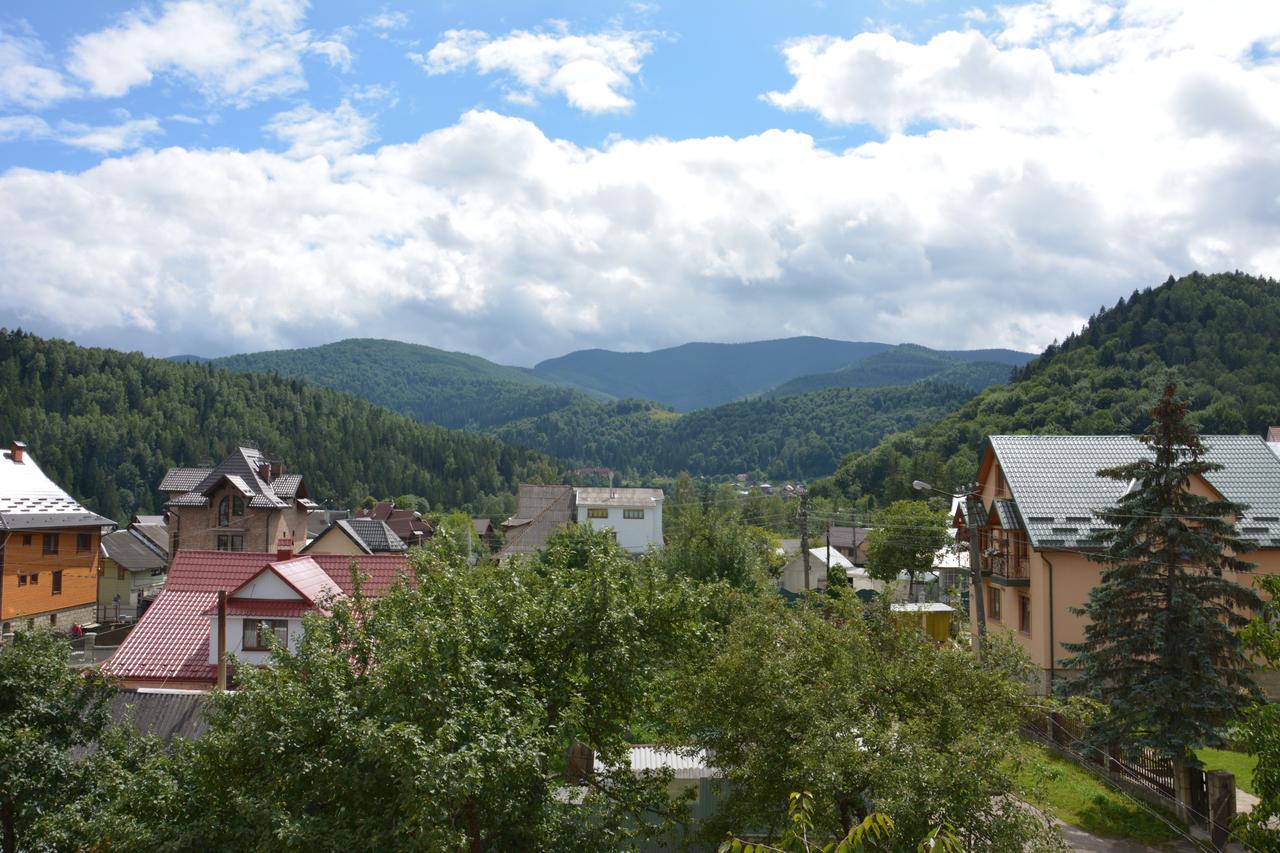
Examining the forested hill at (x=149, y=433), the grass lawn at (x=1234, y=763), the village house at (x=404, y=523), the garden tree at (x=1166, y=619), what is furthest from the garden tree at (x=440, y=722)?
the forested hill at (x=149, y=433)

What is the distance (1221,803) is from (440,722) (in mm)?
16746

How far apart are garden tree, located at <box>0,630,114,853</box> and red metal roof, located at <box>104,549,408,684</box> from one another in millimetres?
9802

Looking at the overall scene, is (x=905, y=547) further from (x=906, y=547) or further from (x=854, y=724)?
(x=854, y=724)

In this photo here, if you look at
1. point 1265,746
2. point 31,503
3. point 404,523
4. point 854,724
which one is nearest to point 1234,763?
point 1265,746

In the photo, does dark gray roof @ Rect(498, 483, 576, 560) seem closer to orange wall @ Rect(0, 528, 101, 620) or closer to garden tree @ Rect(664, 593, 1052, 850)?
orange wall @ Rect(0, 528, 101, 620)

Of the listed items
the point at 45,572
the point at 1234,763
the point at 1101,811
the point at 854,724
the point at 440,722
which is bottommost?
the point at 1101,811

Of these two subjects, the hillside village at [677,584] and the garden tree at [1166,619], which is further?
the garden tree at [1166,619]

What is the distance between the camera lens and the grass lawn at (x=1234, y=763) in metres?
23.2

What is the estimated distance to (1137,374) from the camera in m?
116

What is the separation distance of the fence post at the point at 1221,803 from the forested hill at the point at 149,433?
14861 cm

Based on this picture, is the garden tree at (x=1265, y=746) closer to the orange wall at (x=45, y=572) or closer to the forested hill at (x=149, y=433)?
the orange wall at (x=45, y=572)

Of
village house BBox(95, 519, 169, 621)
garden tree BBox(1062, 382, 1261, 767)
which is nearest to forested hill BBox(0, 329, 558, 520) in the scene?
village house BBox(95, 519, 169, 621)

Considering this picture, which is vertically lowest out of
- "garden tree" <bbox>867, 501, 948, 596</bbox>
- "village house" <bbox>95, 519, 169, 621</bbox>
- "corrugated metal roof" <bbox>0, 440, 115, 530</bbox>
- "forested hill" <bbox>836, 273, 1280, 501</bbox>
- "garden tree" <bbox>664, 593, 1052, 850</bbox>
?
"village house" <bbox>95, 519, 169, 621</bbox>

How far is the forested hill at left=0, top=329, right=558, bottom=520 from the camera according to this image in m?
159
